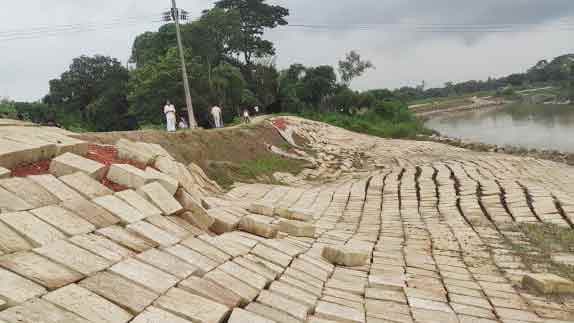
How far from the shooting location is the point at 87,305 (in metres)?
2.34

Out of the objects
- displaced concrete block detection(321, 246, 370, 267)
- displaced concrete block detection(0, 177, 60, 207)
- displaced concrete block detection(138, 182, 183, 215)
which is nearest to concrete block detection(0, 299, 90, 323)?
displaced concrete block detection(0, 177, 60, 207)

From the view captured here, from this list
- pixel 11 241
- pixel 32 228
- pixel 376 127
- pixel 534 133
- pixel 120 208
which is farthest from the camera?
pixel 376 127

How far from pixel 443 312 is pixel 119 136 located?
27.8 feet

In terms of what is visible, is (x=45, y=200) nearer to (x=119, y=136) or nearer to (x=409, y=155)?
(x=119, y=136)

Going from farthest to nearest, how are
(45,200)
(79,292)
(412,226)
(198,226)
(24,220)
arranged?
1. (412,226)
2. (198,226)
3. (45,200)
4. (24,220)
5. (79,292)

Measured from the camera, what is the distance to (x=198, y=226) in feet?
14.9

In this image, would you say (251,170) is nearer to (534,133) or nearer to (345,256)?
(345,256)

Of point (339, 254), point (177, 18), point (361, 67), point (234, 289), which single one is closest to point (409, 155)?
point (177, 18)

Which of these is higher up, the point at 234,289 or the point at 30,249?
the point at 30,249

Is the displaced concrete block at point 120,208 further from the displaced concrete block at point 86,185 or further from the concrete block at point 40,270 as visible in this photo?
the concrete block at point 40,270

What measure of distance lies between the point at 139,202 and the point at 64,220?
2.79ft

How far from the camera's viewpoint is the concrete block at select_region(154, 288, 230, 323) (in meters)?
2.45

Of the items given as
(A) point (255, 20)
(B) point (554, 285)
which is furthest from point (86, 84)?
(B) point (554, 285)

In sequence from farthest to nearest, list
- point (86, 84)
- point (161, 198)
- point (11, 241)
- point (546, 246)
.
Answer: point (86, 84), point (546, 246), point (161, 198), point (11, 241)
